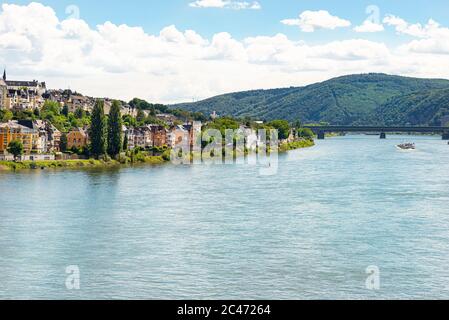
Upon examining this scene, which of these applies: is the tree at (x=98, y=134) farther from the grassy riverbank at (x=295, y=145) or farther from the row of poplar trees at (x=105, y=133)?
the grassy riverbank at (x=295, y=145)

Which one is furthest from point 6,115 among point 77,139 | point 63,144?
point 63,144

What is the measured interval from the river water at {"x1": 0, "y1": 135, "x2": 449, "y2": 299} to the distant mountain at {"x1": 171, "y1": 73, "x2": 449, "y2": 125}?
12060 centimetres

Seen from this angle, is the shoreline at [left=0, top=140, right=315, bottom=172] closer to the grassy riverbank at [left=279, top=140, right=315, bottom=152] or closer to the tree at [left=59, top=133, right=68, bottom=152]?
the tree at [left=59, top=133, right=68, bottom=152]

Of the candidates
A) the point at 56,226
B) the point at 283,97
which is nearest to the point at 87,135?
the point at 56,226

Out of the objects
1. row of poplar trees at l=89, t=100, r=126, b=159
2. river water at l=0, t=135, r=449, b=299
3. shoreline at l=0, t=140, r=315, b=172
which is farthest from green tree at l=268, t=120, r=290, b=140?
river water at l=0, t=135, r=449, b=299

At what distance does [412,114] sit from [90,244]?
141477 millimetres

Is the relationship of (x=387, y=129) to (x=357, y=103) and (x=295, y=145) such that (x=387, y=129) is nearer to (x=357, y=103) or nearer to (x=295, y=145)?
(x=295, y=145)

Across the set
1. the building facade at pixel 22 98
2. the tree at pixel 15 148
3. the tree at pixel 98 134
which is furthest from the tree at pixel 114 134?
the building facade at pixel 22 98

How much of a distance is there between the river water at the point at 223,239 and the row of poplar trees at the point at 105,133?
11.9 meters

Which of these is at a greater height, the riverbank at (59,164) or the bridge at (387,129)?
the bridge at (387,129)

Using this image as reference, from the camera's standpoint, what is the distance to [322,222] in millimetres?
21203

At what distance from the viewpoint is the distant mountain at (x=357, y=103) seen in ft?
509

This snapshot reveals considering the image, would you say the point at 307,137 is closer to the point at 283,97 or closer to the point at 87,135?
the point at 87,135

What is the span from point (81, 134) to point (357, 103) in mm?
134051
